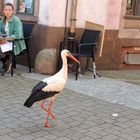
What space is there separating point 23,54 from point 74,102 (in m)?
2.86

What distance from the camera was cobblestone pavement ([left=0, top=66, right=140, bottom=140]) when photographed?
508 centimetres

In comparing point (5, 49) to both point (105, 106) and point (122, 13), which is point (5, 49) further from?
point (122, 13)

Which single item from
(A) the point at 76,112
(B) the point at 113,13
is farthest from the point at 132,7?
(A) the point at 76,112

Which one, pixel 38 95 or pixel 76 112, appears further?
pixel 76 112

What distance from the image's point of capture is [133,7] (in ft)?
35.6

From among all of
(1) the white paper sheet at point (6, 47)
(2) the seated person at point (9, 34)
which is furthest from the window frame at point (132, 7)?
(1) the white paper sheet at point (6, 47)

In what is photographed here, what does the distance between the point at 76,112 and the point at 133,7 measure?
551cm

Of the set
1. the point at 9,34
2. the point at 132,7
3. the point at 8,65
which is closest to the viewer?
the point at 8,65

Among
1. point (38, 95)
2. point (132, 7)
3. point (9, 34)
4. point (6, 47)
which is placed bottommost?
point (38, 95)

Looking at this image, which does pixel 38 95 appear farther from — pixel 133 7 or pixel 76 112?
pixel 133 7

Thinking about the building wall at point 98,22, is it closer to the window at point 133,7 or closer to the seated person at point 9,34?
the window at point 133,7

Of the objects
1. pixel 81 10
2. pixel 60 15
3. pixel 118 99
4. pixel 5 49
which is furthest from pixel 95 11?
pixel 118 99

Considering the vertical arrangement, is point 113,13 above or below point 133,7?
below

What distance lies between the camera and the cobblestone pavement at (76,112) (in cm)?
508
